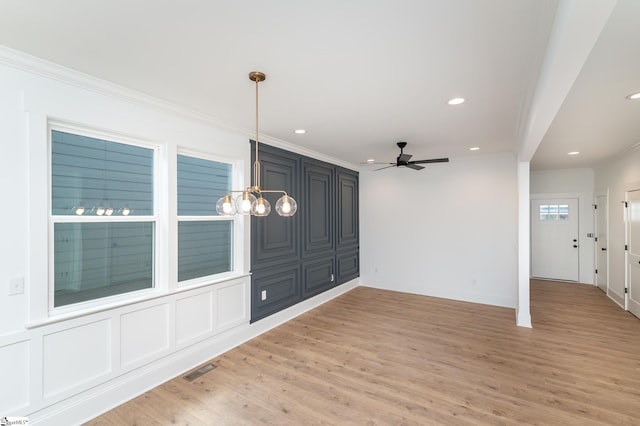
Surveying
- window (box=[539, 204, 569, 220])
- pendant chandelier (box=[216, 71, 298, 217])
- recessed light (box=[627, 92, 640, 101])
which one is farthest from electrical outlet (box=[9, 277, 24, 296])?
window (box=[539, 204, 569, 220])

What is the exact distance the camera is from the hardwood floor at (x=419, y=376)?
2.39 m

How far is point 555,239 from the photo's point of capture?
6.90 metres

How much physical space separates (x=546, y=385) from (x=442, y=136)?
3.06m

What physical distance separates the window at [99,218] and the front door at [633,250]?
268 inches

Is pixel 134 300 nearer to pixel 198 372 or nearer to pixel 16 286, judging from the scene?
pixel 16 286

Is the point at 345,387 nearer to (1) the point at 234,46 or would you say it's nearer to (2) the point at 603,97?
(1) the point at 234,46

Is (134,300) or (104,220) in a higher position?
(104,220)

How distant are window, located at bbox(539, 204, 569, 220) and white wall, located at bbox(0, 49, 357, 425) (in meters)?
7.66

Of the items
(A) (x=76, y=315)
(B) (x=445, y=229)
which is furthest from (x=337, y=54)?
(B) (x=445, y=229)

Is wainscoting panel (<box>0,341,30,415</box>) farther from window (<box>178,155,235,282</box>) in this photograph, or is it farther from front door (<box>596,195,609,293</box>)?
front door (<box>596,195,609,293</box>)

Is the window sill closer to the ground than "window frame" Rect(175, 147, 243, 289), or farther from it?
closer to the ground

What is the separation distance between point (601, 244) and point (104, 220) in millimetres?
8563

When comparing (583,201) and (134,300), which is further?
(583,201)

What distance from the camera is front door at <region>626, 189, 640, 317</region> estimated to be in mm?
4516
